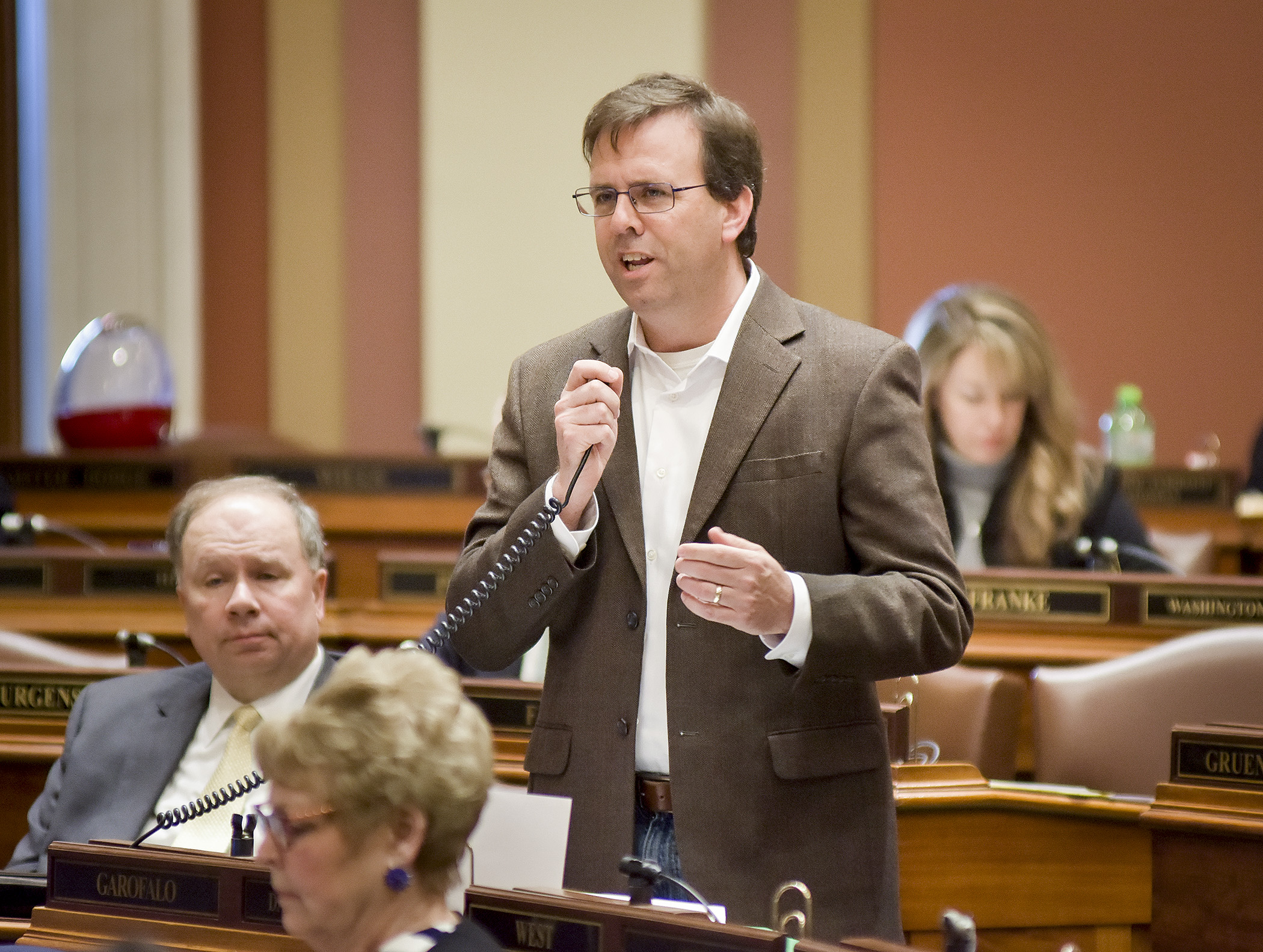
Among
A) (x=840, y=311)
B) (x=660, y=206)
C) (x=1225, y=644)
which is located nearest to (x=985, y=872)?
(x=1225, y=644)

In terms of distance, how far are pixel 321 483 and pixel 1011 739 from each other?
274 cm

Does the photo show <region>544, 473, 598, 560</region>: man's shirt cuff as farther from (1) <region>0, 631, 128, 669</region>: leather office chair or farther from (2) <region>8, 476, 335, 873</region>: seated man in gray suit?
(1) <region>0, 631, 128, 669</region>: leather office chair

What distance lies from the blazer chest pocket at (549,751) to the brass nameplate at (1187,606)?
5.51 ft

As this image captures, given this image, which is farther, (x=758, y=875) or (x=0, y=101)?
(x=0, y=101)

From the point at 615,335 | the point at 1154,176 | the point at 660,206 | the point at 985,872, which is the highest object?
the point at 1154,176

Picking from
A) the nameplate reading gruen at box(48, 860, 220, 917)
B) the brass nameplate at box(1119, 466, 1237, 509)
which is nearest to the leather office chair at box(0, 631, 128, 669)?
the nameplate reading gruen at box(48, 860, 220, 917)

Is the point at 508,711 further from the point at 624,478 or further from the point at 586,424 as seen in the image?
the point at 586,424

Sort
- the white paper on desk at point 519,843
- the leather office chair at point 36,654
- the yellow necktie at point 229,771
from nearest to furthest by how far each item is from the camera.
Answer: the white paper on desk at point 519,843
the yellow necktie at point 229,771
the leather office chair at point 36,654

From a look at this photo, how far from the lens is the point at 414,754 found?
1.26 m

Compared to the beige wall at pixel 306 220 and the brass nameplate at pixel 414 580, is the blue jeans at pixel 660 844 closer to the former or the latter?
the brass nameplate at pixel 414 580

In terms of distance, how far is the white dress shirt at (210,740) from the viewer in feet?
7.64

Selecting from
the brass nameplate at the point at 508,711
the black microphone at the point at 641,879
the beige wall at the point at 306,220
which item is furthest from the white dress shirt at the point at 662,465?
the beige wall at the point at 306,220

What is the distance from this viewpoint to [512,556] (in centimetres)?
169

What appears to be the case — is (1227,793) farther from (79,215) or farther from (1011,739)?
(79,215)
